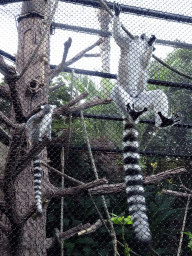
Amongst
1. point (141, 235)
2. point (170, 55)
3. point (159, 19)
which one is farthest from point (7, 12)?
point (170, 55)

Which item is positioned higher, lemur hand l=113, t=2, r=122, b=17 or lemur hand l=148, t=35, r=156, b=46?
lemur hand l=113, t=2, r=122, b=17

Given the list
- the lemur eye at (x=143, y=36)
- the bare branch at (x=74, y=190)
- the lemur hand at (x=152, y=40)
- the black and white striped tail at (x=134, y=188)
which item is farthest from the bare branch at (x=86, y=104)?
the lemur eye at (x=143, y=36)

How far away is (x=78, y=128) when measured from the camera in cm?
417

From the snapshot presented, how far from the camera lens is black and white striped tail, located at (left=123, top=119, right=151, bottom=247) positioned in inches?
80.2

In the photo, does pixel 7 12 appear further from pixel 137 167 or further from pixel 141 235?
pixel 141 235

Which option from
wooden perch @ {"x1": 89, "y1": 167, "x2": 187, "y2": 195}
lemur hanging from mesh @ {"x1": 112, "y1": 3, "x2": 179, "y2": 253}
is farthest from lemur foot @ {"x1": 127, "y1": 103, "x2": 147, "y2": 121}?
wooden perch @ {"x1": 89, "y1": 167, "x2": 187, "y2": 195}

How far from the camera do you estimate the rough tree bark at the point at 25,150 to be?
1.61 meters

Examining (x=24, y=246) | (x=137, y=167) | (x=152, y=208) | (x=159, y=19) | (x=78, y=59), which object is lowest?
(x=24, y=246)

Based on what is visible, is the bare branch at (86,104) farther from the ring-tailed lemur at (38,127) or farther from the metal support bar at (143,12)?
the metal support bar at (143,12)

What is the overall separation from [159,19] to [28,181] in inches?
90.7

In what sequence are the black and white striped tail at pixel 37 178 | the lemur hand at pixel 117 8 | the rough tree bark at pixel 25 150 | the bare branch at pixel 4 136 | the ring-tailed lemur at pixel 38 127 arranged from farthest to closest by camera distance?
the lemur hand at pixel 117 8
the ring-tailed lemur at pixel 38 127
the black and white striped tail at pixel 37 178
the bare branch at pixel 4 136
the rough tree bark at pixel 25 150

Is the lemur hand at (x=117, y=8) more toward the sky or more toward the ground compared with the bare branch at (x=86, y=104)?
more toward the sky

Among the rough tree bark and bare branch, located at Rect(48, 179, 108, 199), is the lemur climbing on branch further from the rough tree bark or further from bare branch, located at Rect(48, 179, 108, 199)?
bare branch, located at Rect(48, 179, 108, 199)

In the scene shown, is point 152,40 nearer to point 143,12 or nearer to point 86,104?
point 143,12
